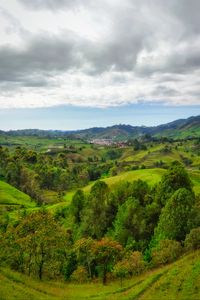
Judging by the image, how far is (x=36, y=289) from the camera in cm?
5838

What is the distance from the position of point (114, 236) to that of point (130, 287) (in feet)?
118

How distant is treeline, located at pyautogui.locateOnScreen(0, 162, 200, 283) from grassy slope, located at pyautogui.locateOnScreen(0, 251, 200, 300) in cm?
460

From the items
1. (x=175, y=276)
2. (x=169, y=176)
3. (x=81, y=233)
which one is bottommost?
(x=81, y=233)

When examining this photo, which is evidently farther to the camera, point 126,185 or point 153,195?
point 126,185

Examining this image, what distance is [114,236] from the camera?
9450cm

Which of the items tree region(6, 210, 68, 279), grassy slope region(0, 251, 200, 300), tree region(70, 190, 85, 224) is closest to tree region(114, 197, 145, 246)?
tree region(6, 210, 68, 279)

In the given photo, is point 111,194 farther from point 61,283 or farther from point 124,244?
point 61,283

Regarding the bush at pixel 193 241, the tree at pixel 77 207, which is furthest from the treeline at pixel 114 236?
the tree at pixel 77 207

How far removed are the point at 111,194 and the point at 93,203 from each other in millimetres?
7080

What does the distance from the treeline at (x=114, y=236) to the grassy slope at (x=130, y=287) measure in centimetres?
460

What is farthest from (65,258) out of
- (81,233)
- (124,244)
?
(81,233)

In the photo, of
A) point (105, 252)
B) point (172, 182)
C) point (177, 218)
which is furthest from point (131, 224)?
point (105, 252)

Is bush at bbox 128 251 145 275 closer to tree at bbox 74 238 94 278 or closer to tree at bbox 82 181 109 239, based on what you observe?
tree at bbox 74 238 94 278

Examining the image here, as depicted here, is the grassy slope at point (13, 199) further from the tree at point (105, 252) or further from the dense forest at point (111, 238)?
the tree at point (105, 252)
